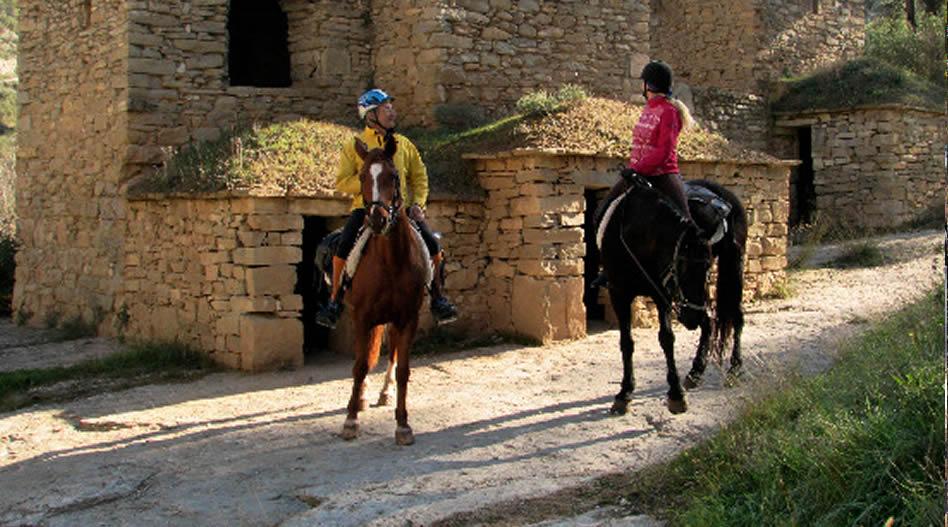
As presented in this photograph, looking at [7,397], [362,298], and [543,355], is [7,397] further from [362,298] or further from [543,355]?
[543,355]

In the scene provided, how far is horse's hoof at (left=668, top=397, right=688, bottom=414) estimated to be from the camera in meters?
7.11

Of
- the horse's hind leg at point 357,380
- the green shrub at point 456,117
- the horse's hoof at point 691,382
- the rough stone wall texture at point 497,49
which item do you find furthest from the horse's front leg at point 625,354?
the rough stone wall texture at point 497,49

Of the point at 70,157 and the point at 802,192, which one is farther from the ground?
the point at 70,157

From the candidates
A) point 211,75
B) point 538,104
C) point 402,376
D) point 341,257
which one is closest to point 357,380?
point 402,376

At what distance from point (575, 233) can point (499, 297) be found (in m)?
1.19

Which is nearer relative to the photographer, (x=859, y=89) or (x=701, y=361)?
(x=701, y=361)

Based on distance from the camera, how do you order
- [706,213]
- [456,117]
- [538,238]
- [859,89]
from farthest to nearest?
[859,89]
[456,117]
[538,238]
[706,213]

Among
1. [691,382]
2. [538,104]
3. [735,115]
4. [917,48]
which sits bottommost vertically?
[691,382]

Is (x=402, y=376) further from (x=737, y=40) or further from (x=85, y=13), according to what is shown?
(x=737, y=40)

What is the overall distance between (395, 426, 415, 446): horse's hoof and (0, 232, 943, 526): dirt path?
3.6 inches

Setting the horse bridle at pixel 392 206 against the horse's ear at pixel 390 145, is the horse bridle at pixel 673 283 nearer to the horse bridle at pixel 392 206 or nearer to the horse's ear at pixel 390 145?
the horse bridle at pixel 392 206

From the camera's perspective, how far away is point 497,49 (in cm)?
1310

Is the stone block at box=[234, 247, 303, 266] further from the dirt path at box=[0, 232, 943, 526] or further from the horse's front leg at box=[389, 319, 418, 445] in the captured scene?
the horse's front leg at box=[389, 319, 418, 445]

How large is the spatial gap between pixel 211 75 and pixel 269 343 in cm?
414
